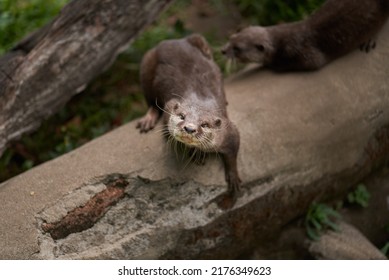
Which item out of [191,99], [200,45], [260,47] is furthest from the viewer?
[260,47]

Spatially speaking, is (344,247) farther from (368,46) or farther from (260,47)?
(260,47)

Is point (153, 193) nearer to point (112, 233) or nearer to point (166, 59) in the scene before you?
point (112, 233)

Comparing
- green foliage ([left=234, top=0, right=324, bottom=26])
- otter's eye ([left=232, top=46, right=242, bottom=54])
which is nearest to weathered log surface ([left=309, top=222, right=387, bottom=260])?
otter's eye ([left=232, top=46, right=242, bottom=54])

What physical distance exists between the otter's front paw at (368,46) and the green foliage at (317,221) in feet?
3.79

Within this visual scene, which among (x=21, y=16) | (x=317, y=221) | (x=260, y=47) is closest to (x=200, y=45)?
(x=260, y=47)

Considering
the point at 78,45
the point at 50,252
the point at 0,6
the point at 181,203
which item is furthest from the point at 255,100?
the point at 0,6

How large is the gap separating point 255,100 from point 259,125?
224 millimetres

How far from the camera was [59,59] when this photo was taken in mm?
3521

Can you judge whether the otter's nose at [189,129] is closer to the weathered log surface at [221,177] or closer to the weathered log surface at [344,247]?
the weathered log surface at [221,177]

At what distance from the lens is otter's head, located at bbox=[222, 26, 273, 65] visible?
3.99 metres

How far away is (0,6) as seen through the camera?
4.53 metres

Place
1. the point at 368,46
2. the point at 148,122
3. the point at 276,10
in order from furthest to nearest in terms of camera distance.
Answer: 1. the point at 276,10
2. the point at 368,46
3. the point at 148,122

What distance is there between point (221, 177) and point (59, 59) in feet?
4.33

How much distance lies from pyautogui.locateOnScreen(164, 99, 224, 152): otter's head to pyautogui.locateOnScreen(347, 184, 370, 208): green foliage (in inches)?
47.8
